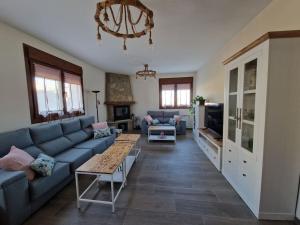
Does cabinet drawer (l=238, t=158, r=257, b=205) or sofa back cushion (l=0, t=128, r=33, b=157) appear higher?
sofa back cushion (l=0, t=128, r=33, b=157)

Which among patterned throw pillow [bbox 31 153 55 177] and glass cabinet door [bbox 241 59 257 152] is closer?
glass cabinet door [bbox 241 59 257 152]

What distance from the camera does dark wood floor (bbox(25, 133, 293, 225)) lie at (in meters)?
1.79

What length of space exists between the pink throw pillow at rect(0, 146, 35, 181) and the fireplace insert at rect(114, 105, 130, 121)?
187 inches

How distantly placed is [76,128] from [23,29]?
2.20 m

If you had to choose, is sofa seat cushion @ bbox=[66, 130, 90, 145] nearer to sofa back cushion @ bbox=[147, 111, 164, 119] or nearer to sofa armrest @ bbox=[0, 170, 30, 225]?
sofa armrest @ bbox=[0, 170, 30, 225]

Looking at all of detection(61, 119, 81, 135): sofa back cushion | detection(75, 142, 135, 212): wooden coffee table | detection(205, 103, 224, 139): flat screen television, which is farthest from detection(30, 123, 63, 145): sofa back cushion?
detection(205, 103, 224, 139): flat screen television

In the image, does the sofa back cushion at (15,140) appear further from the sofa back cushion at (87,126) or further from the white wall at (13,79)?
the sofa back cushion at (87,126)

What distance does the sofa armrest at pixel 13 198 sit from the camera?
1554mm

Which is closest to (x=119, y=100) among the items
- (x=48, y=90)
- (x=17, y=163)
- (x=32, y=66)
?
(x=48, y=90)

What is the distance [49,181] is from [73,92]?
281 cm

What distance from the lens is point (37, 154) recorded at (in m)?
2.51

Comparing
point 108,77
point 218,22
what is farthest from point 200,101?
point 108,77

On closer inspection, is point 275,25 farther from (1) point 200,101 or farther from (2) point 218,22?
(1) point 200,101

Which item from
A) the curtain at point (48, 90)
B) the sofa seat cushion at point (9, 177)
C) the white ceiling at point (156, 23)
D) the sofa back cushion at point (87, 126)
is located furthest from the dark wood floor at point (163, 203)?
the white ceiling at point (156, 23)
